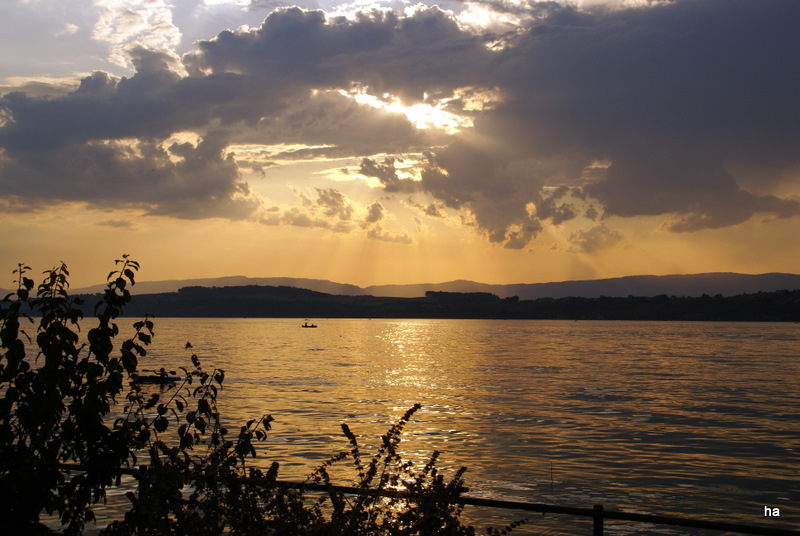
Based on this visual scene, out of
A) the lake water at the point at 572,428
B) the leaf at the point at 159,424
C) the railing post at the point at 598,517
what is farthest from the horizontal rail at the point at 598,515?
the lake water at the point at 572,428

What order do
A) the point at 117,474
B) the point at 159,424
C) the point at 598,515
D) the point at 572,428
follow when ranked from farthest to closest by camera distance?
1. the point at 572,428
2. the point at 159,424
3. the point at 117,474
4. the point at 598,515

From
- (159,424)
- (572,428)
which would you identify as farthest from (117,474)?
(572,428)

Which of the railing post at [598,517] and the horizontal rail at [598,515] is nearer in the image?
the horizontal rail at [598,515]

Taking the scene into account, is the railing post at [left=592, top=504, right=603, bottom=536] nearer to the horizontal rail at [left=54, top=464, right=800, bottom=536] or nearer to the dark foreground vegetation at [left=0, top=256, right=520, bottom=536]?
the horizontal rail at [left=54, top=464, right=800, bottom=536]

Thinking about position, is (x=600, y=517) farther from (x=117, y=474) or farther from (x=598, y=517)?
(x=117, y=474)

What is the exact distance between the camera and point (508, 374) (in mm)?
73812

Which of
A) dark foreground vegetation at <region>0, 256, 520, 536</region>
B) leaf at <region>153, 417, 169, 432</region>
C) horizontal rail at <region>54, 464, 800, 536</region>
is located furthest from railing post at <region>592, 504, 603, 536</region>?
leaf at <region>153, 417, 169, 432</region>

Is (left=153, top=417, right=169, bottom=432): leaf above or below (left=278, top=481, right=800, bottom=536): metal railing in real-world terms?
above

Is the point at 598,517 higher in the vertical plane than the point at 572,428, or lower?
higher

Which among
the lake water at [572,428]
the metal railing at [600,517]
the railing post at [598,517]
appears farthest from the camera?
the lake water at [572,428]

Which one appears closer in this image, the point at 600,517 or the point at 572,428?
the point at 600,517

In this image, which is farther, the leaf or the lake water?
the lake water

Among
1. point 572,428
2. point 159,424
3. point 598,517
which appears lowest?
point 572,428

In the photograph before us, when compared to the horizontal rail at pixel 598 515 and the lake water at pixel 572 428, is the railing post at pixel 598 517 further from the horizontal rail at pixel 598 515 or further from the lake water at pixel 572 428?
the lake water at pixel 572 428
